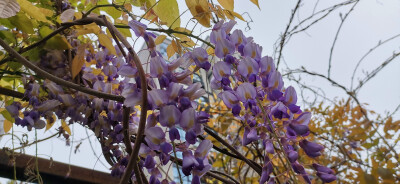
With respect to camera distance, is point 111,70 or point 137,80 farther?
point 111,70

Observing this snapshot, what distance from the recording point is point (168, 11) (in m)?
→ 0.63

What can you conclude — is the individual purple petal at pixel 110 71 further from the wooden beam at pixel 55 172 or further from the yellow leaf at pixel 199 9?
the wooden beam at pixel 55 172

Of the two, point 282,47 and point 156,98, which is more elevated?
point 282,47

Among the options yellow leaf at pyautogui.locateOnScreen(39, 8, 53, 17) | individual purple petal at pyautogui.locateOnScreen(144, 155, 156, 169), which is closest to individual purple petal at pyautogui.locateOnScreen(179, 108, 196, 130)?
individual purple petal at pyautogui.locateOnScreen(144, 155, 156, 169)

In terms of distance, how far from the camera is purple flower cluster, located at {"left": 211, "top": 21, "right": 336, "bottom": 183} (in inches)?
18.1

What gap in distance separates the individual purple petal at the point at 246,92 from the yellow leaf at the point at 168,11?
0.23 metres

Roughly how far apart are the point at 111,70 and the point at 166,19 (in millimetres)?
148

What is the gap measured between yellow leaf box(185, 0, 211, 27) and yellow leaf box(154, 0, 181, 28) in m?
0.04

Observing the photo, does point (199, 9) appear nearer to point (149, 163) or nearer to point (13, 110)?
point (149, 163)

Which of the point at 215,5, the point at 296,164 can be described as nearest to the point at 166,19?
the point at 215,5

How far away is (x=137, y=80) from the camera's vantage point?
42 centimetres

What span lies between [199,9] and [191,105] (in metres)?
0.25

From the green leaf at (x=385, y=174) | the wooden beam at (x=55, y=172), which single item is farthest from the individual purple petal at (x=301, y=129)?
the wooden beam at (x=55, y=172)

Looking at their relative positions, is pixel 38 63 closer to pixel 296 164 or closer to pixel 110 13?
pixel 110 13
